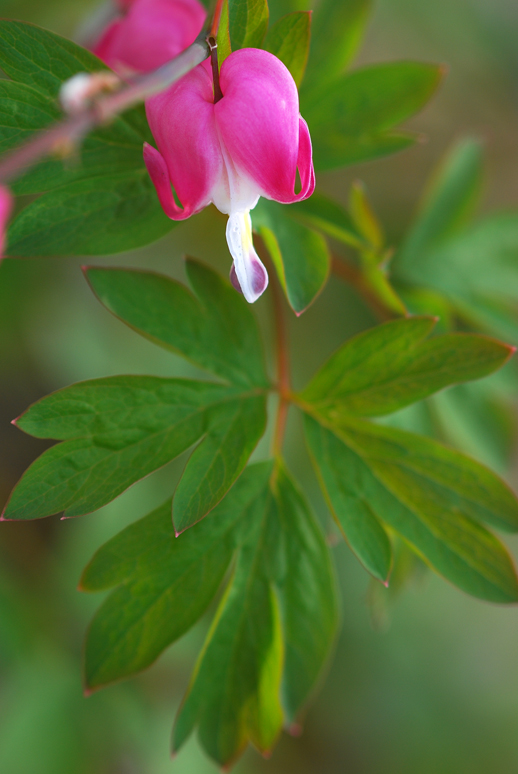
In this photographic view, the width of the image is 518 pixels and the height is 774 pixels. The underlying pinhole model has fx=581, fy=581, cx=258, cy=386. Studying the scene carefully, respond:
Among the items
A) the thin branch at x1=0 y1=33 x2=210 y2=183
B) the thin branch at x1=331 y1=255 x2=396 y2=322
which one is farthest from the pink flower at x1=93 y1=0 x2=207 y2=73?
the thin branch at x1=331 y1=255 x2=396 y2=322

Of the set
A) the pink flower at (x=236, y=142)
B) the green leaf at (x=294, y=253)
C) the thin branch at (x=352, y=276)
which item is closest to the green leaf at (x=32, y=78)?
the pink flower at (x=236, y=142)

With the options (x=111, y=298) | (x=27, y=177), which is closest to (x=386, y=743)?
(x=111, y=298)

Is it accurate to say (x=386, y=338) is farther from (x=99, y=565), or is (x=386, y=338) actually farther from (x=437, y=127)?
(x=437, y=127)

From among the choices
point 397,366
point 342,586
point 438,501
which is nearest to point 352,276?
point 397,366

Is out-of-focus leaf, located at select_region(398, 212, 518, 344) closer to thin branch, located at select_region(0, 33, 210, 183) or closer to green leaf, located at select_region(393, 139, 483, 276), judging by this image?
green leaf, located at select_region(393, 139, 483, 276)

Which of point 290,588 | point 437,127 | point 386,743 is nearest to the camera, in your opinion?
point 290,588

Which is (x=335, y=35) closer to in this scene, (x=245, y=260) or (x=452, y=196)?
(x=452, y=196)

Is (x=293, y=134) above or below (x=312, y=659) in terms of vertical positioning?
above
